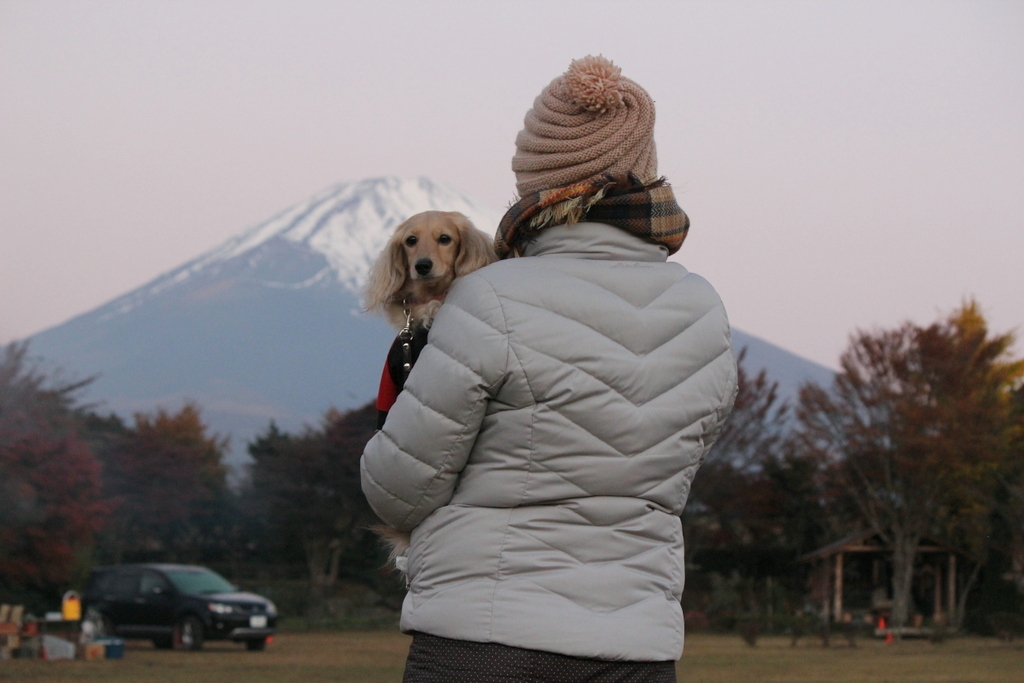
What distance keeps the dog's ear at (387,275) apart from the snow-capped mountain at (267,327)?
136064 mm

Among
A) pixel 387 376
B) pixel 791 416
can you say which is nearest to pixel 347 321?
pixel 791 416

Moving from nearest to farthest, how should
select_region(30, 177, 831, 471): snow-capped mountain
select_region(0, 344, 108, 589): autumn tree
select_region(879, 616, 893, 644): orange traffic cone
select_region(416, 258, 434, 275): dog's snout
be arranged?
1. select_region(416, 258, 434, 275): dog's snout
2. select_region(0, 344, 108, 589): autumn tree
3. select_region(879, 616, 893, 644): orange traffic cone
4. select_region(30, 177, 831, 471): snow-capped mountain

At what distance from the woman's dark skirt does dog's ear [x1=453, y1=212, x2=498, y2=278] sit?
147 centimetres

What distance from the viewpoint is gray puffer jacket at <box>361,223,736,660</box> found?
2.03 meters

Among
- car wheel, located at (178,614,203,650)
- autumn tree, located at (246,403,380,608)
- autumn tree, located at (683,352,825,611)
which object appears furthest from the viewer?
autumn tree, located at (683,352,825,611)

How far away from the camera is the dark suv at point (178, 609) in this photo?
18172mm

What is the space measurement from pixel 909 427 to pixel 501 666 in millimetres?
29302

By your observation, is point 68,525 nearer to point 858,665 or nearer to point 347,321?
point 858,665

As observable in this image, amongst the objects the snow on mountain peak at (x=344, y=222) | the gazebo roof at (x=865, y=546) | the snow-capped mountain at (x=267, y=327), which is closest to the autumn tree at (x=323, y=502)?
the gazebo roof at (x=865, y=546)

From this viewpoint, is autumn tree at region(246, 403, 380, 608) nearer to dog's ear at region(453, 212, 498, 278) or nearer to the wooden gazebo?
the wooden gazebo

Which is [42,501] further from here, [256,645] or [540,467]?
[540,467]

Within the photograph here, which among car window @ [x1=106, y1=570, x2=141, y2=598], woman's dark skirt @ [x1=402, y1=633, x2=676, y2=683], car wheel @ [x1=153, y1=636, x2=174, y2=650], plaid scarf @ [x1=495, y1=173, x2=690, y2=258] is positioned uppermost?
plaid scarf @ [x1=495, y1=173, x2=690, y2=258]

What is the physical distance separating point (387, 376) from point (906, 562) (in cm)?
2948

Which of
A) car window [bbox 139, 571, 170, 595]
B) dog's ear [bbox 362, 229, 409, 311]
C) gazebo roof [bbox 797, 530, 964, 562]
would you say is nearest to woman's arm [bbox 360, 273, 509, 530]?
dog's ear [bbox 362, 229, 409, 311]
